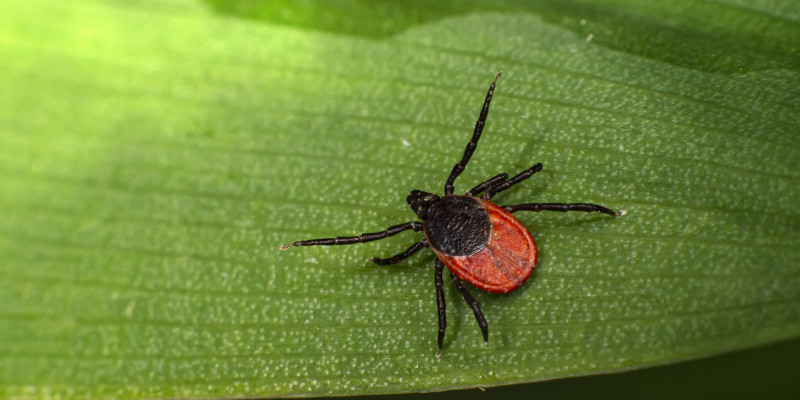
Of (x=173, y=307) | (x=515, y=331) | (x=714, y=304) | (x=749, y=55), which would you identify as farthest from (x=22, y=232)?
(x=749, y=55)

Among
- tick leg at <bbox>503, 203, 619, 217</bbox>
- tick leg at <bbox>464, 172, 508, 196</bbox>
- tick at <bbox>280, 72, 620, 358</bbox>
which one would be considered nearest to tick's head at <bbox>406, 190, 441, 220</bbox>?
tick at <bbox>280, 72, 620, 358</bbox>

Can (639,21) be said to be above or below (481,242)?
above

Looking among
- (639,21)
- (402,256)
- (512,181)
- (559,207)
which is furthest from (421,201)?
(639,21)

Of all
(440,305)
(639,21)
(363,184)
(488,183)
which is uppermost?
(639,21)

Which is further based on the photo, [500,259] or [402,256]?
[402,256]

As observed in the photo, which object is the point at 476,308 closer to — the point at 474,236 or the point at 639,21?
the point at 474,236

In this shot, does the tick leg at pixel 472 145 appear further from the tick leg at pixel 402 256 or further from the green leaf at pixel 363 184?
the tick leg at pixel 402 256
